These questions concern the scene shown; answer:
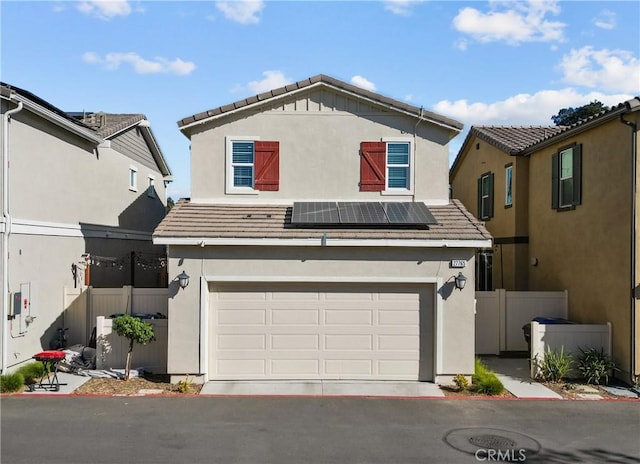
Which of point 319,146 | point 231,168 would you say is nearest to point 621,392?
point 319,146

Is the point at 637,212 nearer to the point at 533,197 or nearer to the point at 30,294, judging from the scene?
the point at 533,197

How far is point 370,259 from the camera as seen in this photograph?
11.9m

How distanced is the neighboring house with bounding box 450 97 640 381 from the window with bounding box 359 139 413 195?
15.4 ft

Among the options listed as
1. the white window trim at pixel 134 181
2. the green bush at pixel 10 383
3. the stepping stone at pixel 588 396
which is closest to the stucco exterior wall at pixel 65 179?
the white window trim at pixel 134 181

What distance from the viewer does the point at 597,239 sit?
12.9 metres

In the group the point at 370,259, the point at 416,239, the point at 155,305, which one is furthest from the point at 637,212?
the point at 155,305

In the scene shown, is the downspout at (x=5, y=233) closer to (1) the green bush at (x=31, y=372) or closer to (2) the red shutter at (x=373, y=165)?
(1) the green bush at (x=31, y=372)

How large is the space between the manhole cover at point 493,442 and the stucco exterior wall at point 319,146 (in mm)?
6183

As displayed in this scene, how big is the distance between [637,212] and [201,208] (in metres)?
10.2

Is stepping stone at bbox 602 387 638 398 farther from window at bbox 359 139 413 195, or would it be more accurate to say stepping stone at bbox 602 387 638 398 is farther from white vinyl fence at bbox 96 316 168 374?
white vinyl fence at bbox 96 316 168 374

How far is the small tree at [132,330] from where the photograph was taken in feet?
38.0

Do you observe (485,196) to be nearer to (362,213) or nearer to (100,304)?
(362,213)

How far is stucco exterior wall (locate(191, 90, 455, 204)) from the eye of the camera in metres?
13.2

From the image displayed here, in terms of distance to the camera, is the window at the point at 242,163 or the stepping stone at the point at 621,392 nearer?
the stepping stone at the point at 621,392
